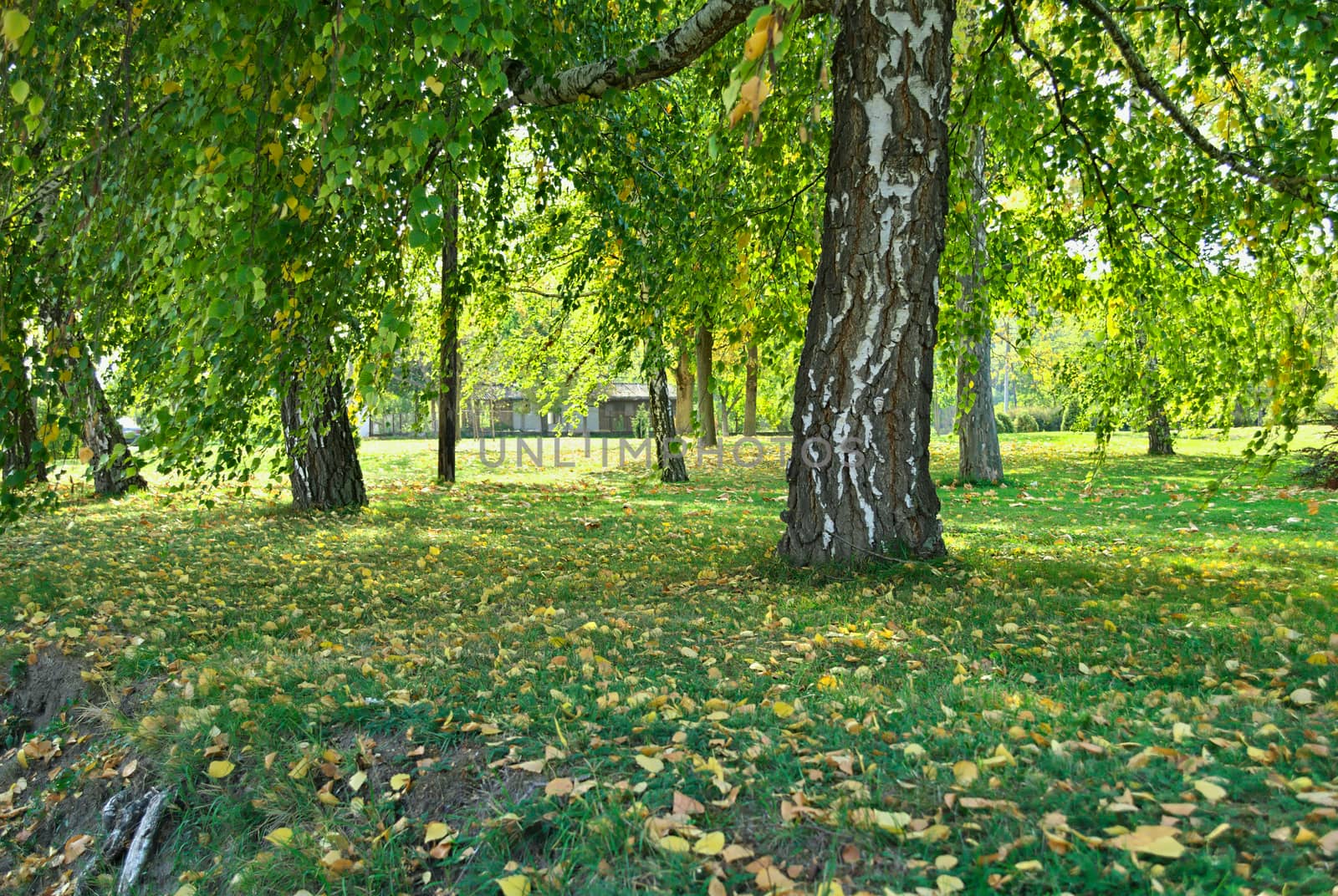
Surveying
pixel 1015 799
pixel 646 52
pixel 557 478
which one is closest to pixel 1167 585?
pixel 1015 799

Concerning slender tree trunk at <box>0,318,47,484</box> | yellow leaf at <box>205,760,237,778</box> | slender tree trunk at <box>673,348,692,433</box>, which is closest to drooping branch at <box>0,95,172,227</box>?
slender tree trunk at <box>0,318,47,484</box>

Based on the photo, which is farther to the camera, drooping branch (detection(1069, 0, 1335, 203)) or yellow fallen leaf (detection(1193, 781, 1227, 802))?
drooping branch (detection(1069, 0, 1335, 203))

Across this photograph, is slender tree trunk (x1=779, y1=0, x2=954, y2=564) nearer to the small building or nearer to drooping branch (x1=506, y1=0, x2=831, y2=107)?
drooping branch (x1=506, y1=0, x2=831, y2=107)

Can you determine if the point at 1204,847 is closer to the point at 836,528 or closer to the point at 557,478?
the point at 836,528

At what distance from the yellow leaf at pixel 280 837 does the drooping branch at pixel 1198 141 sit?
5197 millimetres

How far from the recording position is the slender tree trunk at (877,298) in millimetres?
4508

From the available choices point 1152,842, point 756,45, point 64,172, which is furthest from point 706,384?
point 756,45

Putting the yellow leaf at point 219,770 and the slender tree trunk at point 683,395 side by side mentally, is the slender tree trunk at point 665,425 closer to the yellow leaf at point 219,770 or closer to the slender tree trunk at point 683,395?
the slender tree trunk at point 683,395

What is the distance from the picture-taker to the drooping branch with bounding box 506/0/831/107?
4.47 meters

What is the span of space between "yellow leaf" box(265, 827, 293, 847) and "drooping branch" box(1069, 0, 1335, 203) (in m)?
5.20

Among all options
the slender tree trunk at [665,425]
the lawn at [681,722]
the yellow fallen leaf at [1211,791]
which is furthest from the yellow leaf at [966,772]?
the slender tree trunk at [665,425]

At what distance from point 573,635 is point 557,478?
400 inches

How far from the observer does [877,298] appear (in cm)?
459

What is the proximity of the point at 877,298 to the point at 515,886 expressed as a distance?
3.45 meters
